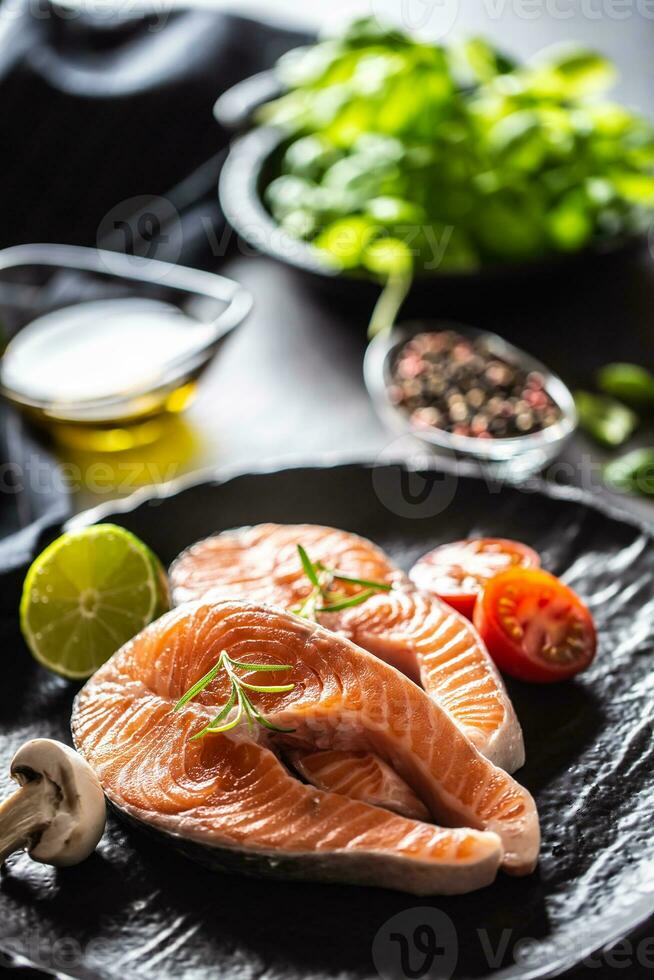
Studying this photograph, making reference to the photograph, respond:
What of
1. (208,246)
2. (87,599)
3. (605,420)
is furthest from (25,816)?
(208,246)

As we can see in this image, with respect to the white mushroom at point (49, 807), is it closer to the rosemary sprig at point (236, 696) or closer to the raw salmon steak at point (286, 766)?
the raw salmon steak at point (286, 766)

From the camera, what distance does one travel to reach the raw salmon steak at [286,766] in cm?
195

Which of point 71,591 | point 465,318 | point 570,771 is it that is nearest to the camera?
point 570,771

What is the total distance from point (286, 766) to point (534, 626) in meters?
0.64

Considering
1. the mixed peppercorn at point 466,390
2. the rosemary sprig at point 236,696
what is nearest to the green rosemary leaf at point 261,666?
the rosemary sprig at point 236,696

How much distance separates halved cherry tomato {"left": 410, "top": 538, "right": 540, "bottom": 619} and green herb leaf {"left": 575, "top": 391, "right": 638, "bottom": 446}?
0.85 m

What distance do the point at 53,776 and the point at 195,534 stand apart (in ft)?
3.34

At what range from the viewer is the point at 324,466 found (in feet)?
10.2

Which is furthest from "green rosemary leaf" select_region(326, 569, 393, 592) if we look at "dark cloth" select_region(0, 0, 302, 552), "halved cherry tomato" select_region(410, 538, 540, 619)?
"dark cloth" select_region(0, 0, 302, 552)

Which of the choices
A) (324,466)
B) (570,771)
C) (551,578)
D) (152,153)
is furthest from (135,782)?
(152,153)

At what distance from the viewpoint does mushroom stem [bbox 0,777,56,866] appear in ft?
6.48

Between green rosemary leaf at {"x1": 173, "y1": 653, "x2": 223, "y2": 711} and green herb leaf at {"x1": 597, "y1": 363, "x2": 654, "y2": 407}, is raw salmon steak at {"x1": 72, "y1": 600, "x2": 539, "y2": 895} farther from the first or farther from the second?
green herb leaf at {"x1": 597, "y1": 363, "x2": 654, "y2": 407}

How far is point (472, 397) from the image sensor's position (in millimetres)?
3422

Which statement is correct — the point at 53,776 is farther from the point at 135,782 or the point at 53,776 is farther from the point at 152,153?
the point at 152,153
